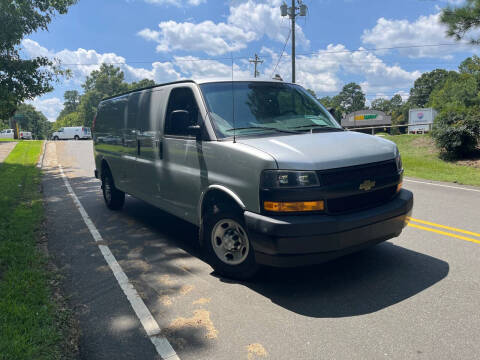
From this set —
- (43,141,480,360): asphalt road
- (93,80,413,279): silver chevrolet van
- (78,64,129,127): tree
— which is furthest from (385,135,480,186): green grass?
(78,64,129,127): tree

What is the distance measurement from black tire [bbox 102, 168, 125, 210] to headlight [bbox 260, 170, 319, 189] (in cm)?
503

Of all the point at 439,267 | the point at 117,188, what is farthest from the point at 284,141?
the point at 117,188

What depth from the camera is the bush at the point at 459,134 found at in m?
14.5

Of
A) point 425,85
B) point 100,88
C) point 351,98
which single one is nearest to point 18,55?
point 100,88

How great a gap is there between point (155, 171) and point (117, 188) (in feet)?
7.14

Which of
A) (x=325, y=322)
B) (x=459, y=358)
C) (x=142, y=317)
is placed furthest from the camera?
(x=142, y=317)

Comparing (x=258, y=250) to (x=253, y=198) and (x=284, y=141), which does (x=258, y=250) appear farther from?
(x=284, y=141)

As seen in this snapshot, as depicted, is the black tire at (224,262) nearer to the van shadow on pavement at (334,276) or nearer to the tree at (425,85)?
the van shadow on pavement at (334,276)

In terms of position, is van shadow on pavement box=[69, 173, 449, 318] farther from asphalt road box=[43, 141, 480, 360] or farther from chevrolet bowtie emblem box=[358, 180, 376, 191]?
chevrolet bowtie emblem box=[358, 180, 376, 191]

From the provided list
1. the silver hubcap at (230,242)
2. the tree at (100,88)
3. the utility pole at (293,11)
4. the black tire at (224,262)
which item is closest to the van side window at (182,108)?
the black tire at (224,262)

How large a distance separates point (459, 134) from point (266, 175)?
1357 centimetres

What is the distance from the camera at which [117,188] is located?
7.45 meters

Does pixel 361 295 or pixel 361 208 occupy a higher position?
pixel 361 208

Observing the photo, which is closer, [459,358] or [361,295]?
[459,358]
